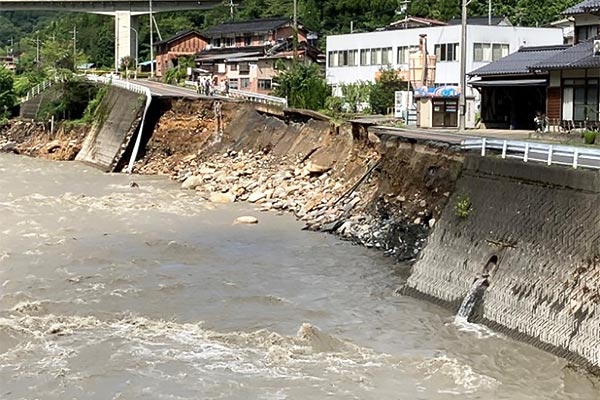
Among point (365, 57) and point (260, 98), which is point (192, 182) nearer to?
point (260, 98)

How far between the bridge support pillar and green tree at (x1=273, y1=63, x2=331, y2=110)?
3228 cm

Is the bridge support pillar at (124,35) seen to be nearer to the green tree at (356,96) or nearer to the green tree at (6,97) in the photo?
the green tree at (6,97)

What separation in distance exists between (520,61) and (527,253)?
23.5 m

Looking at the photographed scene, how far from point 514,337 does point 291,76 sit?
35.1 meters

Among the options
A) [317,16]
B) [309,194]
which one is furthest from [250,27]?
[309,194]

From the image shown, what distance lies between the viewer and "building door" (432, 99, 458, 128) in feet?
127

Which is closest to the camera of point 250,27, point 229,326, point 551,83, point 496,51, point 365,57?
point 229,326

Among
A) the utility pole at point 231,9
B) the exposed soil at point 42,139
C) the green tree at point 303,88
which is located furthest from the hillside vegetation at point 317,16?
the green tree at point 303,88

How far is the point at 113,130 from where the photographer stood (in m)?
46.5

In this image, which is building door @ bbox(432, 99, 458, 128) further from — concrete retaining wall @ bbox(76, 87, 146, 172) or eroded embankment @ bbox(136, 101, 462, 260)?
concrete retaining wall @ bbox(76, 87, 146, 172)

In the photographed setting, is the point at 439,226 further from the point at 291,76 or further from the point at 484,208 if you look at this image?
the point at 291,76

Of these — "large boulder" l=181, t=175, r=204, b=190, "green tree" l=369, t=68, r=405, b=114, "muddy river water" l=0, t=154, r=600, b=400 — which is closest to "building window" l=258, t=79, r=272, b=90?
"green tree" l=369, t=68, r=405, b=114

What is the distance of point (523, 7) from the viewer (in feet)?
257

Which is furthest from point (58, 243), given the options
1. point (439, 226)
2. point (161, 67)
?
point (161, 67)
